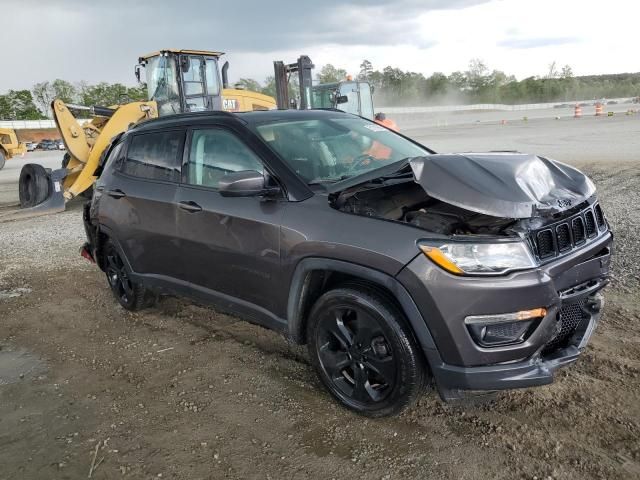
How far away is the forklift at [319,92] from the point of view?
14.1 m

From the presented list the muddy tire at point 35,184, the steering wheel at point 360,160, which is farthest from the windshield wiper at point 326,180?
the muddy tire at point 35,184

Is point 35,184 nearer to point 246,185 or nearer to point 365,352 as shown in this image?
point 246,185

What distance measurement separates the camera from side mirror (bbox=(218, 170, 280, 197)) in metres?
3.26

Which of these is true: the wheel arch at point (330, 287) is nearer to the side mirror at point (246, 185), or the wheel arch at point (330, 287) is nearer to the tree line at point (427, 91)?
the side mirror at point (246, 185)

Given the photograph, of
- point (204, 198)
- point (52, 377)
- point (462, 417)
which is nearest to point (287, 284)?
point (204, 198)

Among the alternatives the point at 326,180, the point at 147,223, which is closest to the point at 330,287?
the point at 326,180

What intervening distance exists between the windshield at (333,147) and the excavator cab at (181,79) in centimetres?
930

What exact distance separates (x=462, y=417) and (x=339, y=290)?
1005 mm

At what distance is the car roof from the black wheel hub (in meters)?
1.59

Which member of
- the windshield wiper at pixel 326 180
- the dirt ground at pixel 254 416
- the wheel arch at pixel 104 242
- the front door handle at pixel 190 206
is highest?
the windshield wiper at pixel 326 180

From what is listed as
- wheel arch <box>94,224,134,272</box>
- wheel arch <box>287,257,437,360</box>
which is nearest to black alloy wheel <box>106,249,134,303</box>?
wheel arch <box>94,224,134,272</box>

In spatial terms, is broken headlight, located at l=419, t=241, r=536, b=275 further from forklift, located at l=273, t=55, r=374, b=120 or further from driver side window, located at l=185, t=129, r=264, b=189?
forklift, located at l=273, t=55, r=374, b=120

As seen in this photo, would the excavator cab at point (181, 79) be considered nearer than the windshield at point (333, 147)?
No

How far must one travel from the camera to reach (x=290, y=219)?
3240mm
